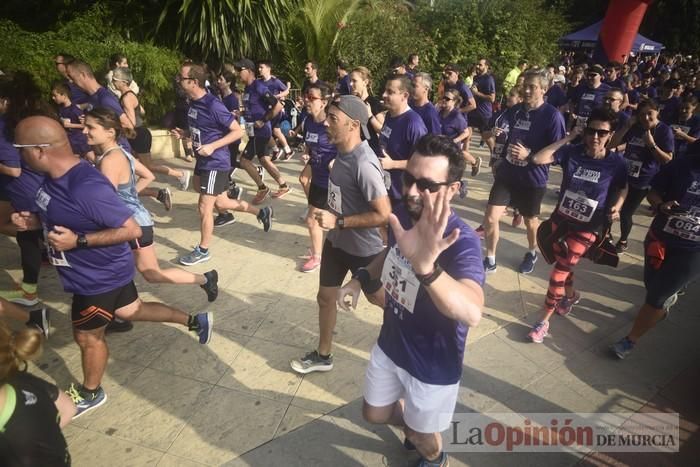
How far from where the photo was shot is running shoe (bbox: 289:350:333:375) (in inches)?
136

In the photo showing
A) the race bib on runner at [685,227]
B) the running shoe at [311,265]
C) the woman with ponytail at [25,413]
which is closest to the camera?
the woman with ponytail at [25,413]

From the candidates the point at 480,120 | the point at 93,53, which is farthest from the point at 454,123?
the point at 93,53

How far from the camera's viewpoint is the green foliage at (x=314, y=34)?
12.8m

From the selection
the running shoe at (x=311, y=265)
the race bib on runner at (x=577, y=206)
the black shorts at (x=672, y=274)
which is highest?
the race bib on runner at (x=577, y=206)

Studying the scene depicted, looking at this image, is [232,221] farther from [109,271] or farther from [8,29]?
[8,29]

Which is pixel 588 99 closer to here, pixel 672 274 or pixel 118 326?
pixel 672 274

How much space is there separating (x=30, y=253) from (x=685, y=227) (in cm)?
563

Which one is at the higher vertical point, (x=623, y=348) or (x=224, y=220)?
(x=623, y=348)

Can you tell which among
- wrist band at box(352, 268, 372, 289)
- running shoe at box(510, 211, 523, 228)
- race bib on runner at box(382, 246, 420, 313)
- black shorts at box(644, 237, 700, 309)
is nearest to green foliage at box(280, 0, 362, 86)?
running shoe at box(510, 211, 523, 228)

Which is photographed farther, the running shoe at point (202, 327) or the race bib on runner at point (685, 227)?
the running shoe at point (202, 327)

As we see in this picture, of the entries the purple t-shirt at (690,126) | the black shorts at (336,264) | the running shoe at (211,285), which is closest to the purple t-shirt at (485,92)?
the purple t-shirt at (690,126)

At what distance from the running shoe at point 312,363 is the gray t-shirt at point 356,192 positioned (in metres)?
0.96

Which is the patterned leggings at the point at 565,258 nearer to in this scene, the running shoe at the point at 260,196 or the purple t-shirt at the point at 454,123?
the purple t-shirt at the point at 454,123

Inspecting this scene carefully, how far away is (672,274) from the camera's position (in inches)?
137
